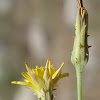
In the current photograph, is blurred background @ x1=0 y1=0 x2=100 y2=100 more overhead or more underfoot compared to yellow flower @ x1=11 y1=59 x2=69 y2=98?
more overhead

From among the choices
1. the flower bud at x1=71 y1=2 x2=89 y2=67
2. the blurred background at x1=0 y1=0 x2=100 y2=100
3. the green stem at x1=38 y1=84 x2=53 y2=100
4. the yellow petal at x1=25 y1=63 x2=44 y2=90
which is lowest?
the green stem at x1=38 y1=84 x2=53 y2=100

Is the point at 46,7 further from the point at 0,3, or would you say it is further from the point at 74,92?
the point at 74,92

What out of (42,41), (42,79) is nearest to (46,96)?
(42,79)

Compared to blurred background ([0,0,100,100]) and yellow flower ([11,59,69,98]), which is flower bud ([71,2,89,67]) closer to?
yellow flower ([11,59,69,98])

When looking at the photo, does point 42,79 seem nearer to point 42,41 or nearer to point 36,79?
point 36,79

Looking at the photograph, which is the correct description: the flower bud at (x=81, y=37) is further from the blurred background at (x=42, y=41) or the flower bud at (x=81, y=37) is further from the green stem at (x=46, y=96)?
the blurred background at (x=42, y=41)

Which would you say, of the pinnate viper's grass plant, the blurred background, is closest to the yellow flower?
the pinnate viper's grass plant

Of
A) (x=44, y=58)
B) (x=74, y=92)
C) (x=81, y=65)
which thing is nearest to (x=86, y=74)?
(x=74, y=92)

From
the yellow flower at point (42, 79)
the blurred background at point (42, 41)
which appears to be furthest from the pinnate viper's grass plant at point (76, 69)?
the blurred background at point (42, 41)
